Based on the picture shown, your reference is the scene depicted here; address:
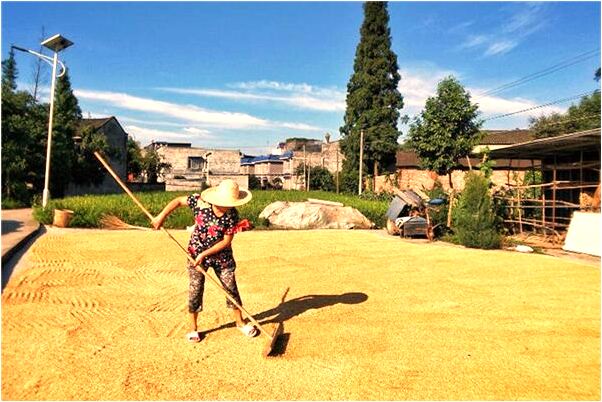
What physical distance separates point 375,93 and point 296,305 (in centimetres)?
2892

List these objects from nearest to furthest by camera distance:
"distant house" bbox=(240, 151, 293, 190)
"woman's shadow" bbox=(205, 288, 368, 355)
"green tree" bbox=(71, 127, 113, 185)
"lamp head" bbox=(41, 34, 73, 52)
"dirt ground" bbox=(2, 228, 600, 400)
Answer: "dirt ground" bbox=(2, 228, 600, 400) → "woman's shadow" bbox=(205, 288, 368, 355) → "lamp head" bbox=(41, 34, 73, 52) → "green tree" bbox=(71, 127, 113, 185) → "distant house" bbox=(240, 151, 293, 190)

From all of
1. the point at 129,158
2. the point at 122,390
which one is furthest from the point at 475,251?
the point at 129,158

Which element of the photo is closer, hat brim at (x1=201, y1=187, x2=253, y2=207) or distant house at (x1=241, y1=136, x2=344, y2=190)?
hat brim at (x1=201, y1=187, x2=253, y2=207)

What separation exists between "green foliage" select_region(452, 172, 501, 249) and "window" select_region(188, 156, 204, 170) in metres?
41.7

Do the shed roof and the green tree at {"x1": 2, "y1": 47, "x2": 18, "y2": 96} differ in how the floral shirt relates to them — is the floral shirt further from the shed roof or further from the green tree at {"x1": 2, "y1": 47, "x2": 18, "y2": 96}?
the green tree at {"x1": 2, "y1": 47, "x2": 18, "y2": 96}

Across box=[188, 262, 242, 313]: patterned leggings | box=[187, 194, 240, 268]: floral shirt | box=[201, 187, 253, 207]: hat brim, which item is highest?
box=[201, 187, 253, 207]: hat brim

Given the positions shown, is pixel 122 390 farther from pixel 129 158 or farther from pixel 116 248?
pixel 129 158

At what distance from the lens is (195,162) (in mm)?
51281

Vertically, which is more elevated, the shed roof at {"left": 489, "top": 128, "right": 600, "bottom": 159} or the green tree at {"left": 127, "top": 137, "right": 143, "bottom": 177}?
the green tree at {"left": 127, "top": 137, "right": 143, "bottom": 177}

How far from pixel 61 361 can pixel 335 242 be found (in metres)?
9.59

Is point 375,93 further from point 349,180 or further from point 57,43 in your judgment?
point 57,43

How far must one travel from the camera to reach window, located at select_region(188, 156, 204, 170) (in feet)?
167

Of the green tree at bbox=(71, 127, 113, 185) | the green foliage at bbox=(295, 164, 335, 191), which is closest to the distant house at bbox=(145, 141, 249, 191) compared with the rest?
the green foliage at bbox=(295, 164, 335, 191)

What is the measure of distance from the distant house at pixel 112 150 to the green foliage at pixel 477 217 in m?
25.7
